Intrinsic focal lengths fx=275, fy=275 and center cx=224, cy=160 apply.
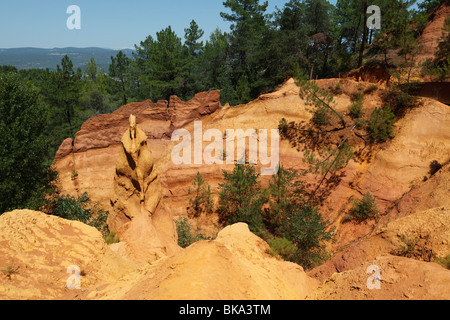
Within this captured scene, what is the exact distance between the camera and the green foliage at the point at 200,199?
1798 centimetres

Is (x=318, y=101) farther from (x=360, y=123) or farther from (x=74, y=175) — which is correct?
(x=74, y=175)

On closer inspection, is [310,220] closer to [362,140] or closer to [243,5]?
[362,140]

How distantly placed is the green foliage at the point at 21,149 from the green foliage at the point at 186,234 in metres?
7.78

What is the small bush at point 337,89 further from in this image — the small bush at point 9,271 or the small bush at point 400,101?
the small bush at point 9,271

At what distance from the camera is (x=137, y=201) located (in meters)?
11.6

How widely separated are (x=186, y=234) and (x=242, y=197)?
152 inches

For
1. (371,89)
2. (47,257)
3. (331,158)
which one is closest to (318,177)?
(331,158)

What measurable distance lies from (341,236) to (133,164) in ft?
36.8

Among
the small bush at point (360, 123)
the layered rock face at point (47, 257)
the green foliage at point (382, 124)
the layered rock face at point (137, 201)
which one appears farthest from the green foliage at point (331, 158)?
the layered rock face at point (47, 257)

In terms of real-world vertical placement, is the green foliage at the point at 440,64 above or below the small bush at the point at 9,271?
above

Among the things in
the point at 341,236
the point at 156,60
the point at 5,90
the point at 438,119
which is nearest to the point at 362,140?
the point at 438,119

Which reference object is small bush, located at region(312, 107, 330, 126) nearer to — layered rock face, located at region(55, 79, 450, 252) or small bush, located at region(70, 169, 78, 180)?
layered rock face, located at region(55, 79, 450, 252)

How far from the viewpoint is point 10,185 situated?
14203mm

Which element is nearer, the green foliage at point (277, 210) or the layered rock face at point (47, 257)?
the layered rock face at point (47, 257)
